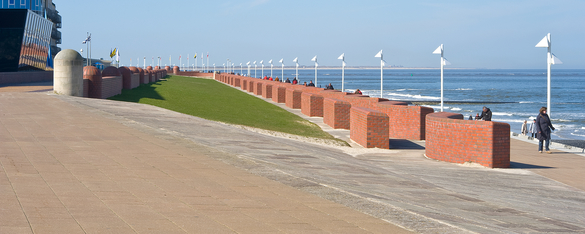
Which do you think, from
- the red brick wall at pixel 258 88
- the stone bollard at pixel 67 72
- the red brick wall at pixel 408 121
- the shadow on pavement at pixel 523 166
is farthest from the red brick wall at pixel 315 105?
the red brick wall at pixel 258 88

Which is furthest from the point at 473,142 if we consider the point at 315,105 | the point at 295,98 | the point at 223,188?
the point at 295,98

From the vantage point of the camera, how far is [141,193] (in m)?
5.61

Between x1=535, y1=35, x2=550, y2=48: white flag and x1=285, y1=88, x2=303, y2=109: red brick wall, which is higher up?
x1=535, y1=35, x2=550, y2=48: white flag

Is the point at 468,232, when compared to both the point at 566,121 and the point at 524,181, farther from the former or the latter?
the point at 566,121

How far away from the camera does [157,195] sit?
Result: 5.60 m

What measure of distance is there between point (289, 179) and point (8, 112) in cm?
766

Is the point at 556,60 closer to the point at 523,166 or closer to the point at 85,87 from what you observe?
the point at 523,166

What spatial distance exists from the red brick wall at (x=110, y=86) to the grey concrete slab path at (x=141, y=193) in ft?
35.0

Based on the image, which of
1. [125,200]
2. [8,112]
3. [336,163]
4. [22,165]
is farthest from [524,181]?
[8,112]

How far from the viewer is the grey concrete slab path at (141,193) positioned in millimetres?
4676

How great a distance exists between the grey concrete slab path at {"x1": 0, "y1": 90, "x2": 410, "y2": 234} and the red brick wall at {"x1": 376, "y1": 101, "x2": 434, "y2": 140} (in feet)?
30.8

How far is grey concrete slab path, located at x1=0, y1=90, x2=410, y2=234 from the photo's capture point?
4676 mm

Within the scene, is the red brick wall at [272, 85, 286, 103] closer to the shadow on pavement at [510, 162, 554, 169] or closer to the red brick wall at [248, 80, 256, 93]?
the red brick wall at [248, 80, 256, 93]

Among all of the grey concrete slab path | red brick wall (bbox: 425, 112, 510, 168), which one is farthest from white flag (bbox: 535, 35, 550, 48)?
the grey concrete slab path
